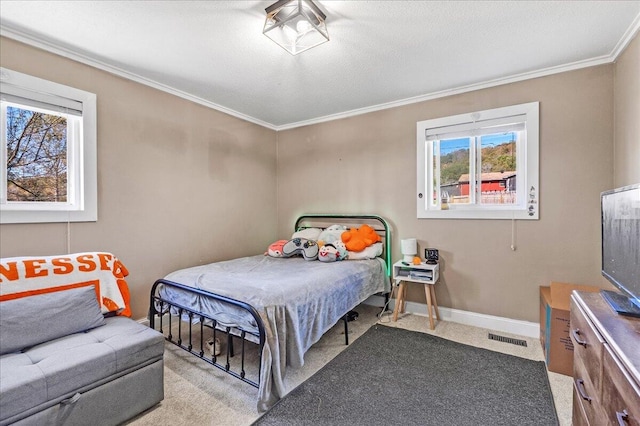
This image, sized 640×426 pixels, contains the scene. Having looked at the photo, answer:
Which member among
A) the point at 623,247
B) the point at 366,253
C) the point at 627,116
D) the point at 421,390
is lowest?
the point at 421,390

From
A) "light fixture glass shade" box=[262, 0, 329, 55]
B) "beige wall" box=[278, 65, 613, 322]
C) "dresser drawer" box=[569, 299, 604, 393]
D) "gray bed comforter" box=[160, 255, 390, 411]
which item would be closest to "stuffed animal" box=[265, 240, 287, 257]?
"gray bed comforter" box=[160, 255, 390, 411]

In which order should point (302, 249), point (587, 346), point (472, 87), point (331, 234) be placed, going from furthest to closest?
point (331, 234)
point (302, 249)
point (472, 87)
point (587, 346)

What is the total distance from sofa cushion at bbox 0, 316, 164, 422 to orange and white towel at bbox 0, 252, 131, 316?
340 mm

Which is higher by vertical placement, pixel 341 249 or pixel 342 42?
pixel 342 42

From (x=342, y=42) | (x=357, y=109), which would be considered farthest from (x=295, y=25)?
(x=357, y=109)

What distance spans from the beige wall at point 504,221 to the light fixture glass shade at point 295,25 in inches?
67.5

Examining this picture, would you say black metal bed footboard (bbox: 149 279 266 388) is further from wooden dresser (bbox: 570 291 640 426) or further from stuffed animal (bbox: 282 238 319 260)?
wooden dresser (bbox: 570 291 640 426)

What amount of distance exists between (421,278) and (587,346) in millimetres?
1780

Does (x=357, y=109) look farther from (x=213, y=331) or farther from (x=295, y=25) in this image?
(x=213, y=331)

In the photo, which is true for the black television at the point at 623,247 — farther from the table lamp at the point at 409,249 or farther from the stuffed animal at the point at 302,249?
the stuffed animal at the point at 302,249

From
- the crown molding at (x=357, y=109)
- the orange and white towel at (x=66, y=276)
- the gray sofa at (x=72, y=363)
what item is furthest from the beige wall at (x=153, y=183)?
the gray sofa at (x=72, y=363)

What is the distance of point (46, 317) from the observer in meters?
1.81

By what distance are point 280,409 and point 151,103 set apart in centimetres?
309

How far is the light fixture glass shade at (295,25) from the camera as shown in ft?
6.24
